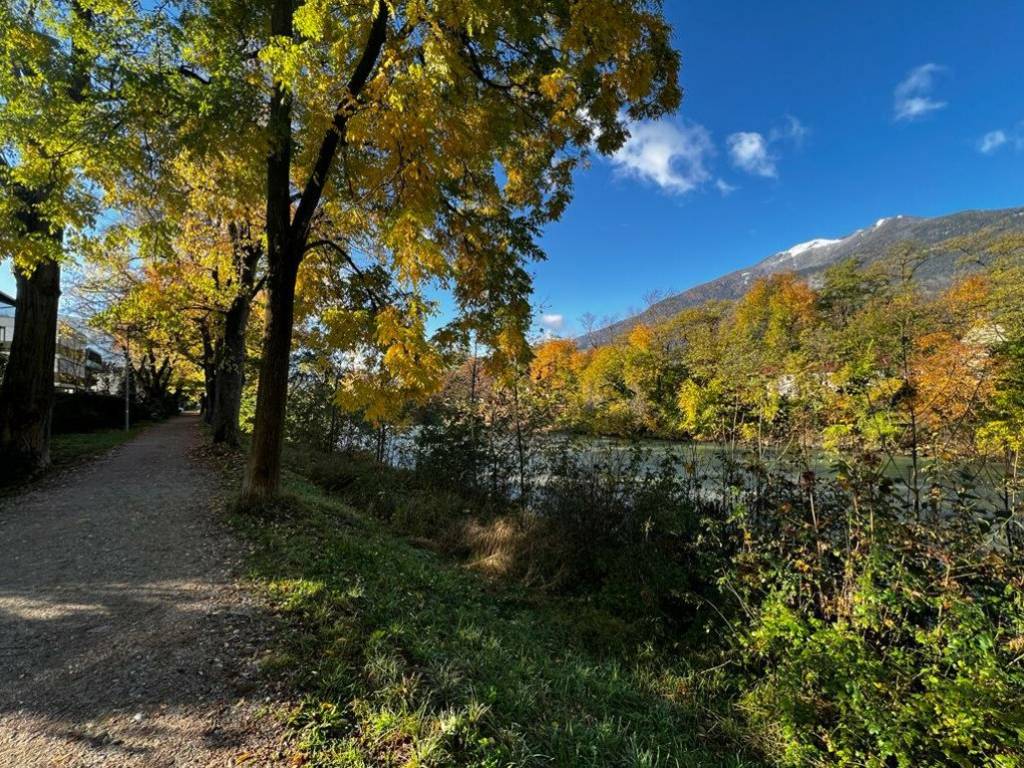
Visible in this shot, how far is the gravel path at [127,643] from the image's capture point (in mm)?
2373

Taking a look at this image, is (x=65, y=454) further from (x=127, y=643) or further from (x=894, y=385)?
(x=894, y=385)

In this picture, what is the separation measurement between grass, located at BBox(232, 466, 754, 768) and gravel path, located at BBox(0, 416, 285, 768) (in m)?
0.28

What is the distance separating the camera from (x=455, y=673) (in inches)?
118

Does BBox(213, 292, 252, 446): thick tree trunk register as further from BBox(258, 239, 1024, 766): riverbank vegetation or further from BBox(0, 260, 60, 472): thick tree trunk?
BBox(258, 239, 1024, 766): riverbank vegetation

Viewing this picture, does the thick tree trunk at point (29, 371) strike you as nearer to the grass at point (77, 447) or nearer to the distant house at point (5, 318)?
the grass at point (77, 447)

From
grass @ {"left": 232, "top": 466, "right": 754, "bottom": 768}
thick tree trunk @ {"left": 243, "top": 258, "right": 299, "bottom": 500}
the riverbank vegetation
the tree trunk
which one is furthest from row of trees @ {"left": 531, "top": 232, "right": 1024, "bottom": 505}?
the tree trunk

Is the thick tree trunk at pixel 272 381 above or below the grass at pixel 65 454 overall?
above

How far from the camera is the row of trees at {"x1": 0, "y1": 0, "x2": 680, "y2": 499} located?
4000 millimetres

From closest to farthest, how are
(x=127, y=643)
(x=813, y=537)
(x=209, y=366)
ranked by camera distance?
1. (x=127, y=643)
2. (x=813, y=537)
3. (x=209, y=366)

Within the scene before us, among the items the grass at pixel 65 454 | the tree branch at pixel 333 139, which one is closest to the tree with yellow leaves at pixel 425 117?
the tree branch at pixel 333 139

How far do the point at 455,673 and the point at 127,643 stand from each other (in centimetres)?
225

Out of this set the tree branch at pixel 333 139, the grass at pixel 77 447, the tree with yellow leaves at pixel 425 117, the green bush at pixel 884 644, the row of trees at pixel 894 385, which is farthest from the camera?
the grass at pixel 77 447

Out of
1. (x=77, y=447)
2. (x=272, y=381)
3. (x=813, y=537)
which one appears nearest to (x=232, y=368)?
(x=77, y=447)

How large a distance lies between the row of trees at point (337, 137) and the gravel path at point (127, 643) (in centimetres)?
153
